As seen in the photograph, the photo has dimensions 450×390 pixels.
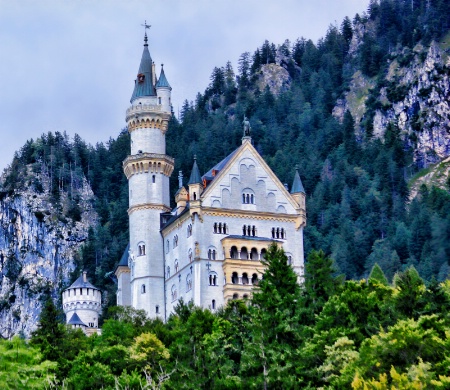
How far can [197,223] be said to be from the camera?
111m

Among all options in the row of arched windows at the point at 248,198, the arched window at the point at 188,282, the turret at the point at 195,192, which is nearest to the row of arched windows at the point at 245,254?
the arched window at the point at 188,282

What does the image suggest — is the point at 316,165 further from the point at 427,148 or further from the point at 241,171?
the point at 241,171

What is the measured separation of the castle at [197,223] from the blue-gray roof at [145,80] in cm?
16

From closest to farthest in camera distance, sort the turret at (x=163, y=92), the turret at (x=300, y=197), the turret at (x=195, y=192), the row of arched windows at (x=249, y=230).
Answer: the turret at (x=195, y=192), the row of arched windows at (x=249, y=230), the turret at (x=300, y=197), the turret at (x=163, y=92)

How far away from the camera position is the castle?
11012 centimetres

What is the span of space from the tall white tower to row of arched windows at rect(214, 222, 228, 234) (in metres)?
7.69

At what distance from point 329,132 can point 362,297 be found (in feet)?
390

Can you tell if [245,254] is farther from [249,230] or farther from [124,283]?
[124,283]

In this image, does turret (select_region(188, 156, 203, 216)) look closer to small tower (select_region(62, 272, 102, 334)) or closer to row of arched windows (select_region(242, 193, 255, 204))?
row of arched windows (select_region(242, 193, 255, 204))

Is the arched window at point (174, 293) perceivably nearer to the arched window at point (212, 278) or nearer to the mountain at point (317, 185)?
the arched window at point (212, 278)

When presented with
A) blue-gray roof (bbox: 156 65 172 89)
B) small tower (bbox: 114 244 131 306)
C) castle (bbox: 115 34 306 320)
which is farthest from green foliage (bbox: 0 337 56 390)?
blue-gray roof (bbox: 156 65 172 89)

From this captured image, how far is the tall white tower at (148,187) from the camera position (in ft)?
381

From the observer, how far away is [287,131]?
19738 cm

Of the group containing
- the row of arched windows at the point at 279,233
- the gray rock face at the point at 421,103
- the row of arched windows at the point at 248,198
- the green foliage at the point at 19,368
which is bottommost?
the green foliage at the point at 19,368
